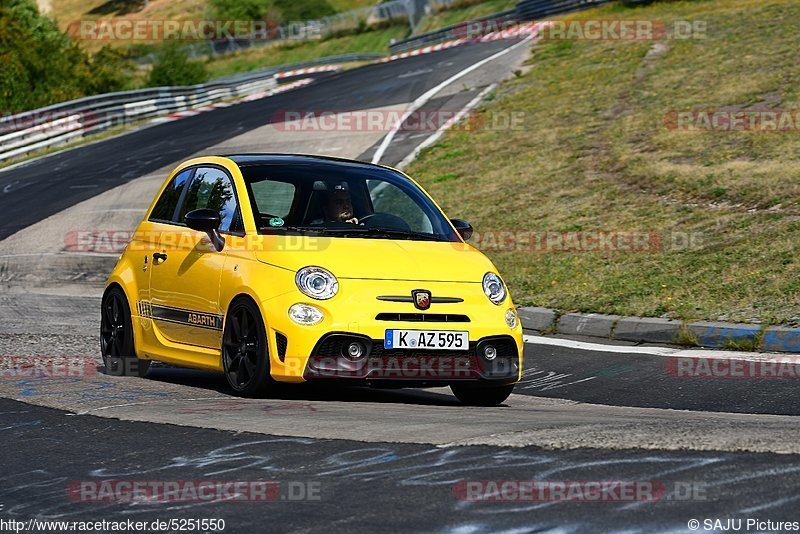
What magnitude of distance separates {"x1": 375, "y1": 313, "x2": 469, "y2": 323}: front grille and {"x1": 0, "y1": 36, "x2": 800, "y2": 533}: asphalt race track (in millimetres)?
550

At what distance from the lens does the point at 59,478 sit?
5.80 meters

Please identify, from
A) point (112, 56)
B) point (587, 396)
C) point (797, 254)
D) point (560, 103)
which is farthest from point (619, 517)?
point (112, 56)

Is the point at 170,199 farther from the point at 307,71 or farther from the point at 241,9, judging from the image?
the point at 241,9

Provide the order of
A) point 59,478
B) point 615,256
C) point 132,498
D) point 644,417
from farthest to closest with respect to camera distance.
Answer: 1. point 615,256
2. point 644,417
3. point 59,478
4. point 132,498

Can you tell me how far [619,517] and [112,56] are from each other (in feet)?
157

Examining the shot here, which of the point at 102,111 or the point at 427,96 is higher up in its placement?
the point at 102,111

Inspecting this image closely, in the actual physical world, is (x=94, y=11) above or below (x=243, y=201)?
above

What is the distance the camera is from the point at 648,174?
18.0 meters

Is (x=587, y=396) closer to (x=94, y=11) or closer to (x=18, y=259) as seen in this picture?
(x=18, y=259)

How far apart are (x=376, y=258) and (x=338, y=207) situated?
3.07 ft

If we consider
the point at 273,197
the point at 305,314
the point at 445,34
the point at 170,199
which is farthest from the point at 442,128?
the point at 445,34

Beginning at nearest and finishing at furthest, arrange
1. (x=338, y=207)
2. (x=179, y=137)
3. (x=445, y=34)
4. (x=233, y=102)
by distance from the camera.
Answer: (x=338, y=207), (x=179, y=137), (x=233, y=102), (x=445, y=34)

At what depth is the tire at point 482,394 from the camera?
8.67m

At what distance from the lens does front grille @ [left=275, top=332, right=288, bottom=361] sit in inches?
314
